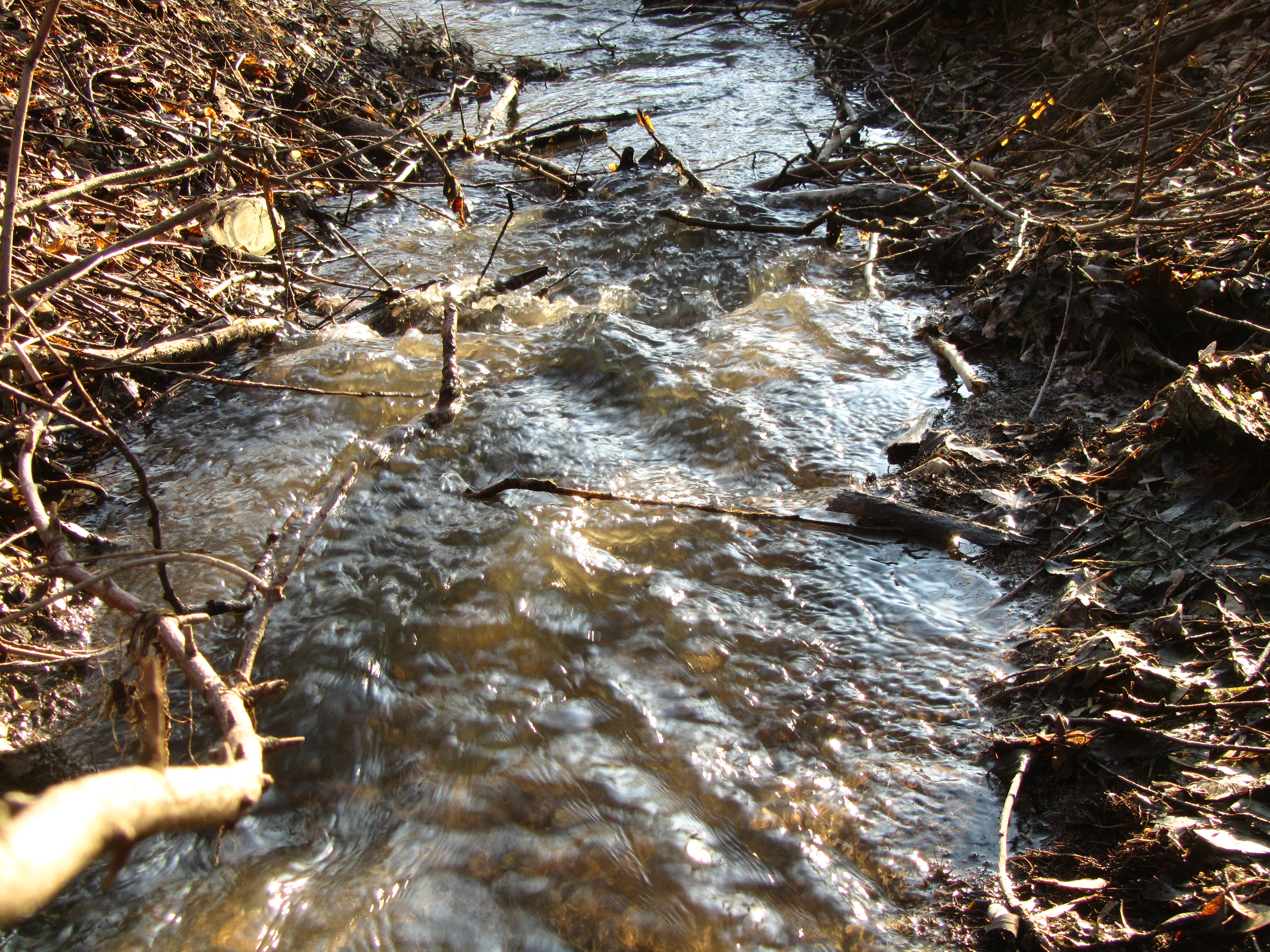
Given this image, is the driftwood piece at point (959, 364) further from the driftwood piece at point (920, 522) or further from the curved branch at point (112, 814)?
the curved branch at point (112, 814)

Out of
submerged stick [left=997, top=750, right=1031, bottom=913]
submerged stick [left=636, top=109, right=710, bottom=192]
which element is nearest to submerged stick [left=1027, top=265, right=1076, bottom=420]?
submerged stick [left=997, top=750, right=1031, bottom=913]

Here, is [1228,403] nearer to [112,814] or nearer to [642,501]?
[642,501]

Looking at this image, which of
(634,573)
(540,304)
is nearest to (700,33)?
(540,304)

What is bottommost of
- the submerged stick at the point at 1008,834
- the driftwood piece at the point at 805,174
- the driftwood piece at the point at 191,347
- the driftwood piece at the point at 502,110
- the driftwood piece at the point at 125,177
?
the submerged stick at the point at 1008,834

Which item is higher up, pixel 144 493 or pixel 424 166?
pixel 424 166

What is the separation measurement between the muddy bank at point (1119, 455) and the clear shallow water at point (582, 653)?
0.20 m

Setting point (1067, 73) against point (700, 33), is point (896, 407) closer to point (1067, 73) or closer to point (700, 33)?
point (1067, 73)

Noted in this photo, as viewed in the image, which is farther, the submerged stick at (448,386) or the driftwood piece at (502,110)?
the driftwood piece at (502,110)

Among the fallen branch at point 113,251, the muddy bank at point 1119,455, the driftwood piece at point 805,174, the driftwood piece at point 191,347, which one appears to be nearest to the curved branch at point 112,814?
the fallen branch at point 113,251

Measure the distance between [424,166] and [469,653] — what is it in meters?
5.71

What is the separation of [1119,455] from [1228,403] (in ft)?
1.32

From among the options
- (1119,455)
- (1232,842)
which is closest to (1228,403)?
(1119,455)

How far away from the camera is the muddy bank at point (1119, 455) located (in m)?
1.62

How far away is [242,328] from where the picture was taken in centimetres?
388
